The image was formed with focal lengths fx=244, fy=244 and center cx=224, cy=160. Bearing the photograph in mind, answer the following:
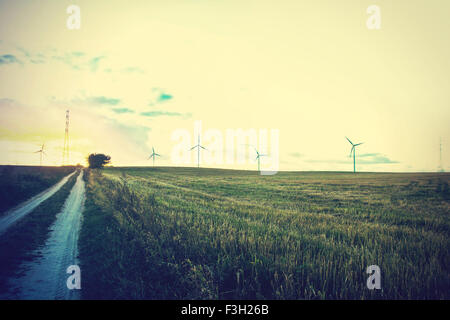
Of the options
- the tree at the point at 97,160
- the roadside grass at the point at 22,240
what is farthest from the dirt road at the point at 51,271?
the tree at the point at 97,160

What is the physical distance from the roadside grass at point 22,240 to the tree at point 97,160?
113349 millimetres

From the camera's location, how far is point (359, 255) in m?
6.05

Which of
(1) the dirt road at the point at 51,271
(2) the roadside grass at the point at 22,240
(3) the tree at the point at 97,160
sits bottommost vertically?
(1) the dirt road at the point at 51,271

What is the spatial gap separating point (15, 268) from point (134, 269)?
11.5ft

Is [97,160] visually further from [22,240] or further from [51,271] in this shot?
[51,271]

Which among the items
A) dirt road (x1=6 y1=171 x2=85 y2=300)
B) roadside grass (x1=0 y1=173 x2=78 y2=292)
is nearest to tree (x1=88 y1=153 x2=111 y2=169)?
roadside grass (x1=0 y1=173 x2=78 y2=292)

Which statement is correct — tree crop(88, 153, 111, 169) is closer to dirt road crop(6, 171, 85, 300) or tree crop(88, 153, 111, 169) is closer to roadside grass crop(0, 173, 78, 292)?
roadside grass crop(0, 173, 78, 292)

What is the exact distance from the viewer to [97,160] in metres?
117

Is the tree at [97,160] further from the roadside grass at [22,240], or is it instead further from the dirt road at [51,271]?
the dirt road at [51,271]

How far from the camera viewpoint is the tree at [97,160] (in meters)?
116

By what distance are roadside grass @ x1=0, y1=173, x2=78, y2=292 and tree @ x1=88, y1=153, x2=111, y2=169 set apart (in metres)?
113

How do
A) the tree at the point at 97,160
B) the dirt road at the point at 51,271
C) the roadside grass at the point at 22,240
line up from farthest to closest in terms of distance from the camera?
the tree at the point at 97,160 → the roadside grass at the point at 22,240 → the dirt road at the point at 51,271
